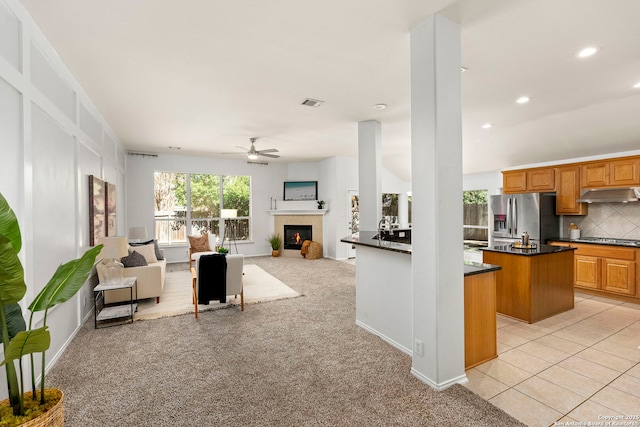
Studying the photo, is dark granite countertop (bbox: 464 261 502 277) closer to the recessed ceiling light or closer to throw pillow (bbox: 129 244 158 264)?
the recessed ceiling light

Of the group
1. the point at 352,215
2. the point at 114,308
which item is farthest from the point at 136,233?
the point at 352,215

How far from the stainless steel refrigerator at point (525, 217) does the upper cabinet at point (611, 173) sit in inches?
24.4

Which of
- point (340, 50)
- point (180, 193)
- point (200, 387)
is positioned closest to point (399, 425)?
point (200, 387)

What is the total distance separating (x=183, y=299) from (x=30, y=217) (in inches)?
109

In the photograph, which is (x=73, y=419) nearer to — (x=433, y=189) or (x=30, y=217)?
(x=30, y=217)

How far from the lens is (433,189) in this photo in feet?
7.68

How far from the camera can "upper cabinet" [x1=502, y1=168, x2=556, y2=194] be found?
5.83m

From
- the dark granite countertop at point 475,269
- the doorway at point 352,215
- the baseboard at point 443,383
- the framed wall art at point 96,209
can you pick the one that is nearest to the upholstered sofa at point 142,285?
the framed wall art at point 96,209

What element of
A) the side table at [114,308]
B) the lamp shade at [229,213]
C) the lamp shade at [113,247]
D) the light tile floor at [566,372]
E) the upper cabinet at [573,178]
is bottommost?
the light tile floor at [566,372]

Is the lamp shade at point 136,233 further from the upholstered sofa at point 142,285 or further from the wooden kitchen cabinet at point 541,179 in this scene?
the wooden kitchen cabinet at point 541,179

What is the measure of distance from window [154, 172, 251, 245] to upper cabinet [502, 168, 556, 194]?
260 inches

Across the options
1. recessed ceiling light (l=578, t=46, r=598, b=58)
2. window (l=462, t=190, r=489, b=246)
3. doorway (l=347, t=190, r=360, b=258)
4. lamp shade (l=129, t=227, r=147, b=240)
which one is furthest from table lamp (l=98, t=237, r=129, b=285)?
window (l=462, t=190, r=489, b=246)

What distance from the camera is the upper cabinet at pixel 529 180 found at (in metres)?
5.83

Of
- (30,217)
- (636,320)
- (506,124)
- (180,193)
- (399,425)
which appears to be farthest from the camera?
(180,193)
